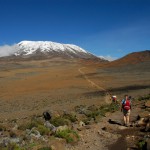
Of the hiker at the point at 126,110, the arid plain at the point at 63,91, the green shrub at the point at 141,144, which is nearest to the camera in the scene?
the green shrub at the point at 141,144

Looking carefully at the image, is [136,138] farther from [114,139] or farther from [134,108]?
[134,108]

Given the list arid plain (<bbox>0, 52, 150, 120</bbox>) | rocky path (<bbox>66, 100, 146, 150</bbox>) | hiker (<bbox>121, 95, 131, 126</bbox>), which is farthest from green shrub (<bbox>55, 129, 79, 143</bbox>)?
arid plain (<bbox>0, 52, 150, 120</bbox>)

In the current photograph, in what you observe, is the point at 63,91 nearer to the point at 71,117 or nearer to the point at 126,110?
the point at 71,117

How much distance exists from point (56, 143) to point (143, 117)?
614 centimetres

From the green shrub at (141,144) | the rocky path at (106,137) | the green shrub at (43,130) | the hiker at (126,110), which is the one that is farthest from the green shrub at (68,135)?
the hiker at (126,110)

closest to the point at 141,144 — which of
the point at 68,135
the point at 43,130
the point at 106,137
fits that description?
the point at 106,137

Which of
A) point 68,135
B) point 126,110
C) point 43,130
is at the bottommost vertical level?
point 68,135

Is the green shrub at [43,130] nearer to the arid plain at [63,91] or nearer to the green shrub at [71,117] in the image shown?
the green shrub at [71,117]

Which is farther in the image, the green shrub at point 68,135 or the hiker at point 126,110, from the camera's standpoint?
the hiker at point 126,110

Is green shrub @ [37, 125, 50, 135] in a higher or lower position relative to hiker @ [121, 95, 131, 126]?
lower

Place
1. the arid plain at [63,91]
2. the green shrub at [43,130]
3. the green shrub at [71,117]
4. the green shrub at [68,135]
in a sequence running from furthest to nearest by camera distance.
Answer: the arid plain at [63,91], the green shrub at [71,117], the green shrub at [43,130], the green shrub at [68,135]

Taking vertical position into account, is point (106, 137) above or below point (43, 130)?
below

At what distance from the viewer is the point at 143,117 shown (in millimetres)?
16578

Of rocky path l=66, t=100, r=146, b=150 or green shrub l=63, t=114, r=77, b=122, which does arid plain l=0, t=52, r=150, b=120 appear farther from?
rocky path l=66, t=100, r=146, b=150
